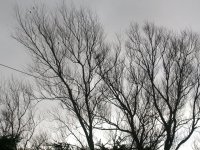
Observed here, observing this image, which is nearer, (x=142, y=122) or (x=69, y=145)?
(x=69, y=145)

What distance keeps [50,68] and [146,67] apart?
16.1 ft

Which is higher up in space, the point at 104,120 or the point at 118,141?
the point at 104,120

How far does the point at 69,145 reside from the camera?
1176 cm

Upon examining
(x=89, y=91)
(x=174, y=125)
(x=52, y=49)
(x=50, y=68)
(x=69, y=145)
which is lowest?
(x=69, y=145)

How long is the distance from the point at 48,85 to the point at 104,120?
3.31 metres

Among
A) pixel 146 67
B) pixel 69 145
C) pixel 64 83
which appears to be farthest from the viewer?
pixel 146 67

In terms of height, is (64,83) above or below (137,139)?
above

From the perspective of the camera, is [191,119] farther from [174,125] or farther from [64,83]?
[64,83]

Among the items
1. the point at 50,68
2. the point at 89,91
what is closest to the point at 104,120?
the point at 89,91

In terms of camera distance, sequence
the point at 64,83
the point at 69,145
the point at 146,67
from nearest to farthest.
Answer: the point at 69,145, the point at 64,83, the point at 146,67

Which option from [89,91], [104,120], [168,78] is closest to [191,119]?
[168,78]

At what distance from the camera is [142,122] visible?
45.7 feet

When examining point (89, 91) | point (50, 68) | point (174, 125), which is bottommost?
point (174, 125)

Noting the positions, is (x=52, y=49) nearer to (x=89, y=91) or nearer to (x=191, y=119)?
(x=89, y=91)
